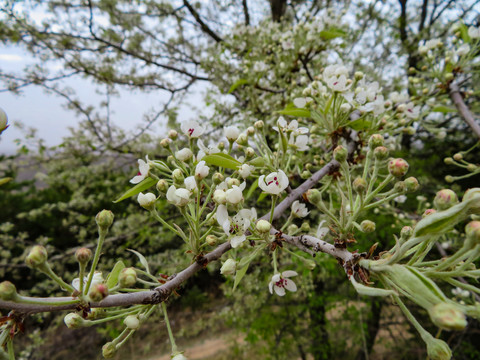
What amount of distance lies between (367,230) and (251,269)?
4.40 m

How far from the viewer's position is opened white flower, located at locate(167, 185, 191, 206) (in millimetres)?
940

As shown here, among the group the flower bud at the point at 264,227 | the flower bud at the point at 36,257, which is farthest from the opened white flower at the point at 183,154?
the flower bud at the point at 36,257

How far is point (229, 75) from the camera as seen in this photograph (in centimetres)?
375

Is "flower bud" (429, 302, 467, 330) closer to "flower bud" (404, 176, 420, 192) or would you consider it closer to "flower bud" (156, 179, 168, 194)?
"flower bud" (404, 176, 420, 192)

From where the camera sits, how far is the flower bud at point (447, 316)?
0.48m

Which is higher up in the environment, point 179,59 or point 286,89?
Result: point 179,59

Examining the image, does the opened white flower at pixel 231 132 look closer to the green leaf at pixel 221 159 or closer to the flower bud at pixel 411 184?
the green leaf at pixel 221 159

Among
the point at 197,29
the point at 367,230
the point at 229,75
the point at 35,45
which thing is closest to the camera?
the point at 367,230

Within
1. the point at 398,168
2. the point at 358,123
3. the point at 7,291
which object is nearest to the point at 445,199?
the point at 398,168

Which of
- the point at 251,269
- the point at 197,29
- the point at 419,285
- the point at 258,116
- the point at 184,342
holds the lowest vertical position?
the point at 184,342

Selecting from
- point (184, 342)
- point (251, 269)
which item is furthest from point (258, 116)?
point (184, 342)

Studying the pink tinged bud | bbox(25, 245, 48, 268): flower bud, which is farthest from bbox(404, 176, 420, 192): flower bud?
bbox(25, 245, 48, 268): flower bud

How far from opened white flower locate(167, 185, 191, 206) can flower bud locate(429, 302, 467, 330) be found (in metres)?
0.75

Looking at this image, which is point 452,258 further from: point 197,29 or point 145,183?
point 197,29
